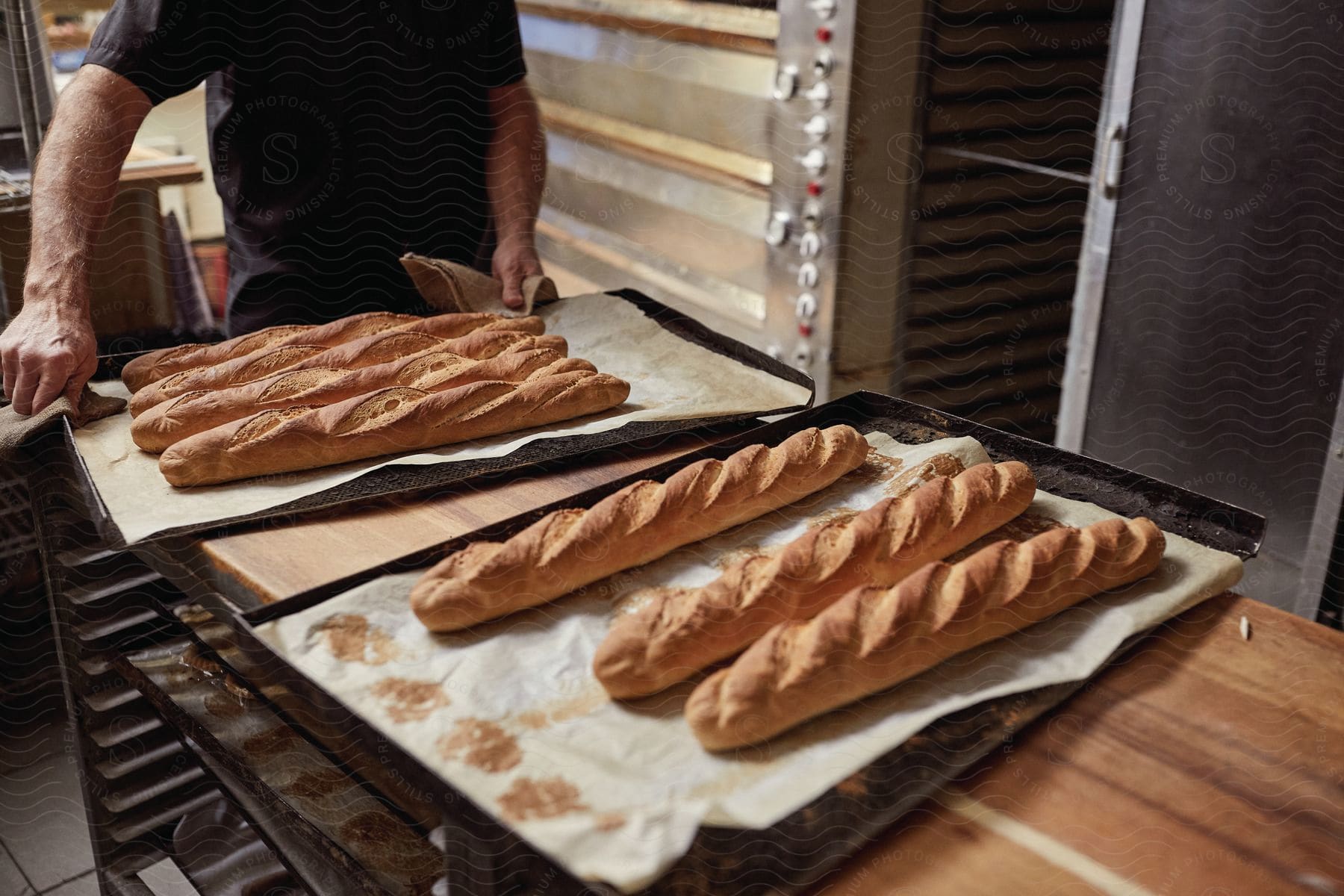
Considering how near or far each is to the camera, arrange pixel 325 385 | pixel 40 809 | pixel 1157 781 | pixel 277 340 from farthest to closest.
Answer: pixel 40 809 → pixel 277 340 → pixel 325 385 → pixel 1157 781

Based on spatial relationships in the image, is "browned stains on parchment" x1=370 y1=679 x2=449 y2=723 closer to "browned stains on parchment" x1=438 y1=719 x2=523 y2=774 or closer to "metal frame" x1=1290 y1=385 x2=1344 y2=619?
"browned stains on parchment" x1=438 y1=719 x2=523 y2=774

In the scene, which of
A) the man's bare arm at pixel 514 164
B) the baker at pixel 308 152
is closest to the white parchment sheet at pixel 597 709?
the baker at pixel 308 152

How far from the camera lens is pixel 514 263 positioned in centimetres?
193

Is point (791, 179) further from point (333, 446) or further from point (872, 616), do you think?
point (872, 616)

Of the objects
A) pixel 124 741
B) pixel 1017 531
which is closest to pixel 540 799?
pixel 1017 531

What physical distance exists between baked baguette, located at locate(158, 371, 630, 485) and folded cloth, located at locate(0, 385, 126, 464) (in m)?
0.20

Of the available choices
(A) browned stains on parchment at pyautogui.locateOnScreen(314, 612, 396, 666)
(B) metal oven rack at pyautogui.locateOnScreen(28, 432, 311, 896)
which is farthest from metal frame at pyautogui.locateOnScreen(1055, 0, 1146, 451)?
(B) metal oven rack at pyautogui.locateOnScreen(28, 432, 311, 896)

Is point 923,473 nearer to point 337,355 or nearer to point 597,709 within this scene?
point 597,709

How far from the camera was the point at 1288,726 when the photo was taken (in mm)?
909

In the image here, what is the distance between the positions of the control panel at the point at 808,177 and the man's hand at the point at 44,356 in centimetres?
162

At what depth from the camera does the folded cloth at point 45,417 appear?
51.3 inches

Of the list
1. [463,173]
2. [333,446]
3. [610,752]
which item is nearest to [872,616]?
[610,752]

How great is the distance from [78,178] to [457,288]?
581mm

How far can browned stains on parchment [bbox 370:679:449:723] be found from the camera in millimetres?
855
